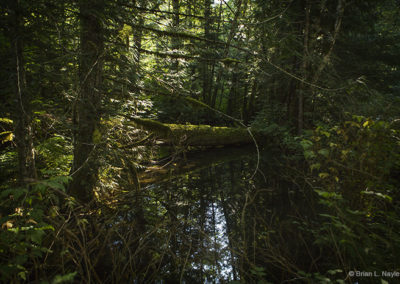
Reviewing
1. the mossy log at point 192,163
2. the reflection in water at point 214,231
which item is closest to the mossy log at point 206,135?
the mossy log at point 192,163

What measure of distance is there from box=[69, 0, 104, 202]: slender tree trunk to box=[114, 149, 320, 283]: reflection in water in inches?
40.5

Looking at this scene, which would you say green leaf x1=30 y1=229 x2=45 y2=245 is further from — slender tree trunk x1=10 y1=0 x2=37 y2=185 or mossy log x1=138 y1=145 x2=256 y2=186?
mossy log x1=138 y1=145 x2=256 y2=186

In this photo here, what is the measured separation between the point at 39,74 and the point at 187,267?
11.3 ft

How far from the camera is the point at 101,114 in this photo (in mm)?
3998

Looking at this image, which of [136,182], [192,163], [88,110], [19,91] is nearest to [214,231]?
[136,182]

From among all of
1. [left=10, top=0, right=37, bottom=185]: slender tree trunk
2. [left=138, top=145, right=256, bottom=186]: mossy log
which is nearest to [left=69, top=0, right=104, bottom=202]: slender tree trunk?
[left=10, top=0, right=37, bottom=185]: slender tree trunk

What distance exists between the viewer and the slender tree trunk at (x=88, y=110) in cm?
357

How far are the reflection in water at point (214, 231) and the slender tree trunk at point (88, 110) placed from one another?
3.38 feet

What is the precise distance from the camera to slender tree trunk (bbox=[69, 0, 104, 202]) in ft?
11.7

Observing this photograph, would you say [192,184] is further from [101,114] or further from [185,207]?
[101,114]

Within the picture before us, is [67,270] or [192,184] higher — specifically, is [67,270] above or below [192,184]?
above

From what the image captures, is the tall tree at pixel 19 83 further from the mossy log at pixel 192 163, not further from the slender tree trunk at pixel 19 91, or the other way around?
the mossy log at pixel 192 163

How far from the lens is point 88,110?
384cm

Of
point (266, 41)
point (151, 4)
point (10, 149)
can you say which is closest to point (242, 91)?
point (266, 41)
